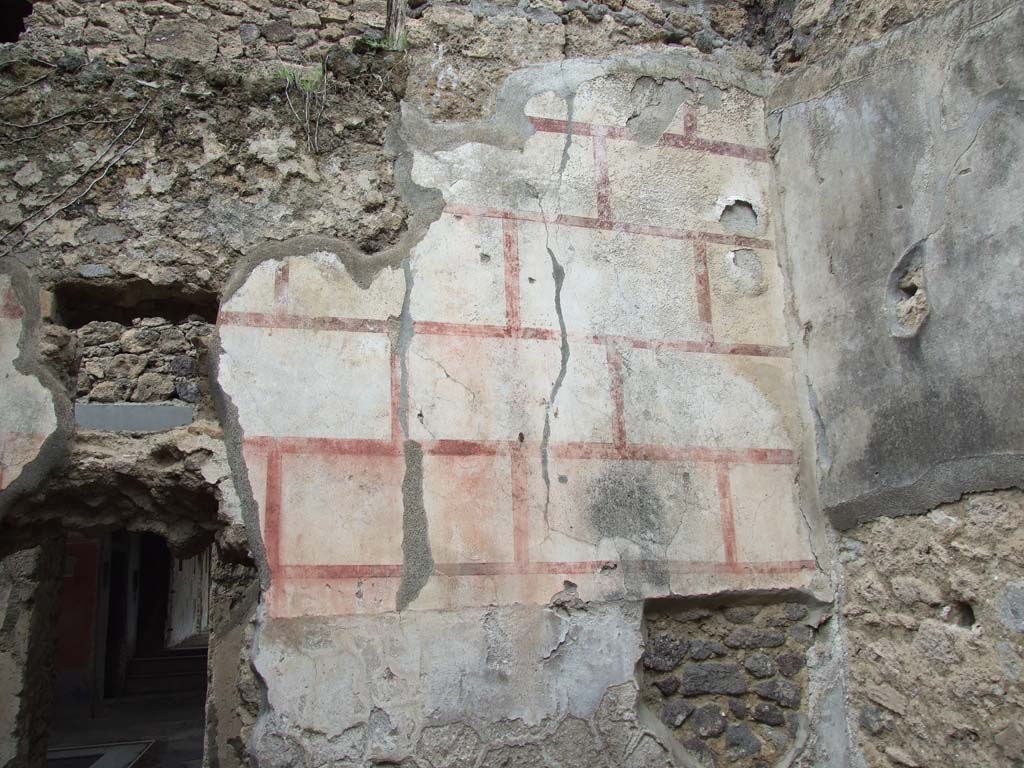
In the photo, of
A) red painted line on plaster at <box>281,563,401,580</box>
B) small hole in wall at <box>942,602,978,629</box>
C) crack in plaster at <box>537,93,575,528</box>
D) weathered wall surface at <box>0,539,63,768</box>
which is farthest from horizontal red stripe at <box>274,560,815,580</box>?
weathered wall surface at <box>0,539,63,768</box>

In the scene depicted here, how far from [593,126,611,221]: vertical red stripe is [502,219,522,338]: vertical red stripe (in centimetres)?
37

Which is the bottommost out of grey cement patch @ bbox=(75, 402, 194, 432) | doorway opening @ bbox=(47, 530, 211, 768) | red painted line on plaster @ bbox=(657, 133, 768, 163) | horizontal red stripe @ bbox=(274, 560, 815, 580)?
doorway opening @ bbox=(47, 530, 211, 768)

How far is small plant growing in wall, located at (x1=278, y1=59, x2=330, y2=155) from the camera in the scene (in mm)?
3305

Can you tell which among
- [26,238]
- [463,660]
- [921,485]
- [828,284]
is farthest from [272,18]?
[921,485]

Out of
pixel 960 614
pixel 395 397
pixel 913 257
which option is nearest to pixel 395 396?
pixel 395 397

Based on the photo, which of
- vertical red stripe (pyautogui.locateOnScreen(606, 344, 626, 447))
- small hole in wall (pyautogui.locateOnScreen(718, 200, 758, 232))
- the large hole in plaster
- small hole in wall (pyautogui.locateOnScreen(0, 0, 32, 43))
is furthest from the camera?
small hole in wall (pyautogui.locateOnScreen(0, 0, 32, 43))

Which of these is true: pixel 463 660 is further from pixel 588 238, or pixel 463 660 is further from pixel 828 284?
pixel 828 284

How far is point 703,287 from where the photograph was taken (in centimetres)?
354

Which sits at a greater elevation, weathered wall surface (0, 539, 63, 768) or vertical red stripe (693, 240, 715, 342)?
vertical red stripe (693, 240, 715, 342)

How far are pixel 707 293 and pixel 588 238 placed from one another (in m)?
0.53

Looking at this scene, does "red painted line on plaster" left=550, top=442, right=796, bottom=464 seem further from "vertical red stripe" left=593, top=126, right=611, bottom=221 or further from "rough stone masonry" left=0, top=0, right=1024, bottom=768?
"vertical red stripe" left=593, top=126, right=611, bottom=221

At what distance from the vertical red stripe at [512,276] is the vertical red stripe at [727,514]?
92cm

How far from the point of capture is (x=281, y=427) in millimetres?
2959

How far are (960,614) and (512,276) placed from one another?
1.89 m
